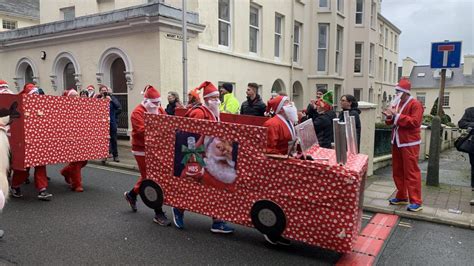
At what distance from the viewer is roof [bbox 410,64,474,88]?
176 feet

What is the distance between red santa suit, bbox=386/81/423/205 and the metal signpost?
5.82ft

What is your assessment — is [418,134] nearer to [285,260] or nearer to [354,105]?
[354,105]

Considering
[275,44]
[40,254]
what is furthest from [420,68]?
[40,254]

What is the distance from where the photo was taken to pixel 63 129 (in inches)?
271

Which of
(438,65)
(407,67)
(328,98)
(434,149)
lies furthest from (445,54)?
(407,67)

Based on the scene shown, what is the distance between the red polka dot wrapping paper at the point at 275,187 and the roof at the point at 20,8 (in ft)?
127

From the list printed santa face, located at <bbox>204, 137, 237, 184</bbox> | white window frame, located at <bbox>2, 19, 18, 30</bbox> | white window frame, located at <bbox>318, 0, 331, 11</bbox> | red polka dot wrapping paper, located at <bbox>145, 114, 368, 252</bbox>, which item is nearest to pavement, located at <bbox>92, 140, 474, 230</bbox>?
red polka dot wrapping paper, located at <bbox>145, 114, 368, 252</bbox>

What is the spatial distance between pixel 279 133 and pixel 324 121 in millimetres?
2749

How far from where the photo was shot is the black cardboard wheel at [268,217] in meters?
4.25

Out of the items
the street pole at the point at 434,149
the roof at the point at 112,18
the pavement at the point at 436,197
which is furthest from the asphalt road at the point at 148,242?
the roof at the point at 112,18

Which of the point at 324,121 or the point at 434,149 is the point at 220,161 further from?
the point at 434,149

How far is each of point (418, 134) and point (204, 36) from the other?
31.0 ft

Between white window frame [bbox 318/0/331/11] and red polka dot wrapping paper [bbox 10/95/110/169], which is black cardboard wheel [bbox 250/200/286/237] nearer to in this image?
red polka dot wrapping paper [bbox 10/95/110/169]

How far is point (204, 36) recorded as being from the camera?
13.8m
